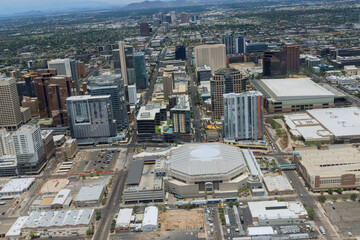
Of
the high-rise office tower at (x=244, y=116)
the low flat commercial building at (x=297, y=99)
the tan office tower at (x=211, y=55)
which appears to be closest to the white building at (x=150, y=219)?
the high-rise office tower at (x=244, y=116)

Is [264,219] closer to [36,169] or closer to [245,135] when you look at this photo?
[245,135]

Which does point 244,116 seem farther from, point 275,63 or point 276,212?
point 275,63

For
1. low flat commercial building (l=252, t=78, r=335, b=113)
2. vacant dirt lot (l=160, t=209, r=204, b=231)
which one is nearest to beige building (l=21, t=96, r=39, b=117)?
low flat commercial building (l=252, t=78, r=335, b=113)

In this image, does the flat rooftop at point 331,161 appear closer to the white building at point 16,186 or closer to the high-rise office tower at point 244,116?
the high-rise office tower at point 244,116

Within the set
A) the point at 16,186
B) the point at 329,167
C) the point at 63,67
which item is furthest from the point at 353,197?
the point at 63,67

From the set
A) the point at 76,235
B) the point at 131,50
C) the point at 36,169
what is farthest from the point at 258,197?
the point at 131,50

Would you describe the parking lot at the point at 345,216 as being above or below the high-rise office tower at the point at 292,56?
below
